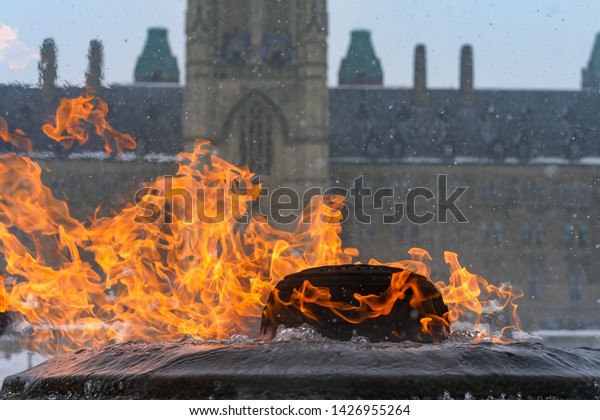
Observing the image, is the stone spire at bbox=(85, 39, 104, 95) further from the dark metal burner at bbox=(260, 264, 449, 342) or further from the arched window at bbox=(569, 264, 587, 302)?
the dark metal burner at bbox=(260, 264, 449, 342)

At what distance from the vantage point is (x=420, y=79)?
61250 mm

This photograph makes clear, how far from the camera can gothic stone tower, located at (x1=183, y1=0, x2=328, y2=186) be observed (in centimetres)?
5381

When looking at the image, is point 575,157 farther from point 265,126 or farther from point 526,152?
point 265,126

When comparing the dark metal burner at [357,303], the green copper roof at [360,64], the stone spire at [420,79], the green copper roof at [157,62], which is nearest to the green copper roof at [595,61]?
the stone spire at [420,79]

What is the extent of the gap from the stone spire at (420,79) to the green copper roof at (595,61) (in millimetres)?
14893

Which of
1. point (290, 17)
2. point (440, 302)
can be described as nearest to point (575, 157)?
point (290, 17)

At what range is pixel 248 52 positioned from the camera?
2175 inches

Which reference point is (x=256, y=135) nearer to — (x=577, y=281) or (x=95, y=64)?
(x=95, y=64)

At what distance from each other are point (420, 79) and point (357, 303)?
55305 millimetres

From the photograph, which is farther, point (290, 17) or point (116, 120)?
point (116, 120)

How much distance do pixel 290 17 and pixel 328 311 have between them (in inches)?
1964

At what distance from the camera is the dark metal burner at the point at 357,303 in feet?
23.6

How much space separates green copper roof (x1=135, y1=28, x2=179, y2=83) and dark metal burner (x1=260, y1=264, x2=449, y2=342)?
59.1 meters

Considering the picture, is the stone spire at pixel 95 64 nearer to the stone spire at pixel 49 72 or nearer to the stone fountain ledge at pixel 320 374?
the stone spire at pixel 49 72
